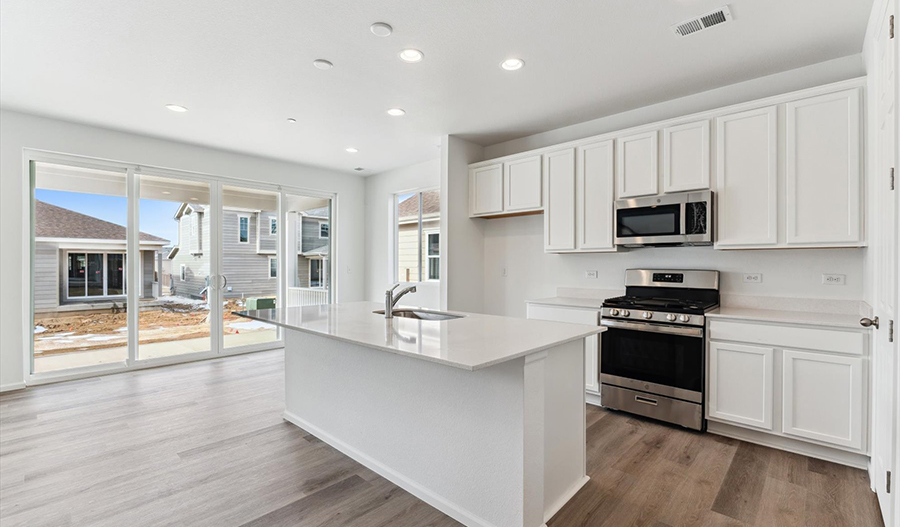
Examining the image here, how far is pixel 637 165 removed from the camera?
11.3 ft

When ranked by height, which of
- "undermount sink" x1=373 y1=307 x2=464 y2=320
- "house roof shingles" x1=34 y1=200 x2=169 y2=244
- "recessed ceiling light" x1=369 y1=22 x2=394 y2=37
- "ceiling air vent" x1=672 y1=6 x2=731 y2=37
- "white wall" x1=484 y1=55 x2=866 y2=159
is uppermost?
"ceiling air vent" x1=672 y1=6 x2=731 y2=37

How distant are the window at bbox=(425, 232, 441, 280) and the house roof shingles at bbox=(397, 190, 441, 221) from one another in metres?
0.33

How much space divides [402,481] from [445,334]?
92cm

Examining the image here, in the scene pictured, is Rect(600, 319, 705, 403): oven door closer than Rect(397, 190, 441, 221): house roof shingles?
Yes

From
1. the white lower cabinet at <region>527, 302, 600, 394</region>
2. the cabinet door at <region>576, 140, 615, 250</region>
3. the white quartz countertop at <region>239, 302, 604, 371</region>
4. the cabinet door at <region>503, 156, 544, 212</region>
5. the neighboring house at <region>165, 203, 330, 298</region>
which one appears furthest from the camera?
the neighboring house at <region>165, 203, 330, 298</region>

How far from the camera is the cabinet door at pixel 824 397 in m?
2.38

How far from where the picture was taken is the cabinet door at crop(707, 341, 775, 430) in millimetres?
2676

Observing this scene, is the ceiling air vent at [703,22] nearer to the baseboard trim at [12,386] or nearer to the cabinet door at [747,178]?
the cabinet door at [747,178]

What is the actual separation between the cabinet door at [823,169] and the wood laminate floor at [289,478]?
1491 millimetres

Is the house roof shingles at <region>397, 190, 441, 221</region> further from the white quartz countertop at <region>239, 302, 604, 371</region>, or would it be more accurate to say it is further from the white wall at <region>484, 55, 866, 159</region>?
the white quartz countertop at <region>239, 302, 604, 371</region>

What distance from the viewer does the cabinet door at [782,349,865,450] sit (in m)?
2.38

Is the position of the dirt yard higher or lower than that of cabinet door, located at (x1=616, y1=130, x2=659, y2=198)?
lower

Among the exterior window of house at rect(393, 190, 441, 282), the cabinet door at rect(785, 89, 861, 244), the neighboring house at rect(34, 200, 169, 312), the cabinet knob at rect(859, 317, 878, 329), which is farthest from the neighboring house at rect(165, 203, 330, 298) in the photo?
the cabinet knob at rect(859, 317, 878, 329)

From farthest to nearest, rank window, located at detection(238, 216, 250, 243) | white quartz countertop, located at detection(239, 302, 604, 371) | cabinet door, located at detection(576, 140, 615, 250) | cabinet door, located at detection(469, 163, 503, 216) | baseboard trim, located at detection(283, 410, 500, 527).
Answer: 1. window, located at detection(238, 216, 250, 243)
2. cabinet door, located at detection(469, 163, 503, 216)
3. cabinet door, located at detection(576, 140, 615, 250)
4. baseboard trim, located at detection(283, 410, 500, 527)
5. white quartz countertop, located at detection(239, 302, 604, 371)
